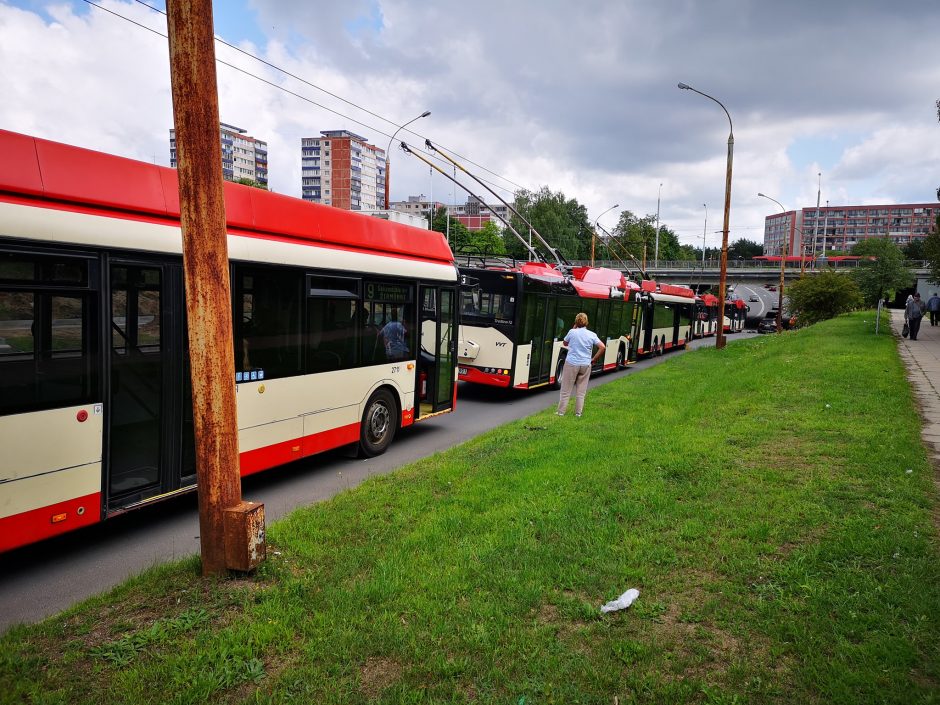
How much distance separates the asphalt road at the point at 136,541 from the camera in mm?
4820

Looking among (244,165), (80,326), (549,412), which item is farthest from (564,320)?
(244,165)

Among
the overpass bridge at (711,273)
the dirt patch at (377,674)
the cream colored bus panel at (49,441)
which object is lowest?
the dirt patch at (377,674)

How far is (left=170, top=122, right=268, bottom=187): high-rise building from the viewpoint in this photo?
424ft

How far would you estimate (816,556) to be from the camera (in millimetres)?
4398

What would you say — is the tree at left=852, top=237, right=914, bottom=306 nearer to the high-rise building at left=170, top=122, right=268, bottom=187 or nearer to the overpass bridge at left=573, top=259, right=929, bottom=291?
the overpass bridge at left=573, top=259, right=929, bottom=291

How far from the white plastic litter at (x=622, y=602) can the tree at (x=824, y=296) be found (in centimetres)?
3757

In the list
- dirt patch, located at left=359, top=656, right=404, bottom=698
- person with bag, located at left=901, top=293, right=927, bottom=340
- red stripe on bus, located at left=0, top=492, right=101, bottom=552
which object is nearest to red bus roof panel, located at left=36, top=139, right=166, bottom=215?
red stripe on bus, located at left=0, top=492, right=101, bottom=552

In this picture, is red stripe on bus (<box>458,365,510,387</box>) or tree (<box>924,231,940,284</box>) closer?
red stripe on bus (<box>458,365,510,387</box>)

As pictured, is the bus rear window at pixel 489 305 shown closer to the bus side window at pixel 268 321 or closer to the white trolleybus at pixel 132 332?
the white trolleybus at pixel 132 332

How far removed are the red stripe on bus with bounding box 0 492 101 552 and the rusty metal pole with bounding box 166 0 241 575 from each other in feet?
A: 4.82

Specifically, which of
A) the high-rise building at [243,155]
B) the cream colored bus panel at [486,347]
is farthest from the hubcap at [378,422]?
the high-rise building at [243,155]

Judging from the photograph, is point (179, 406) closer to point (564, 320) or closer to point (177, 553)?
point (177, 553)

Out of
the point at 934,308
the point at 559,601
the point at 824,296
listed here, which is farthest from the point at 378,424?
the point at 824,296

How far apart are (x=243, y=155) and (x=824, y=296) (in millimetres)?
124872
